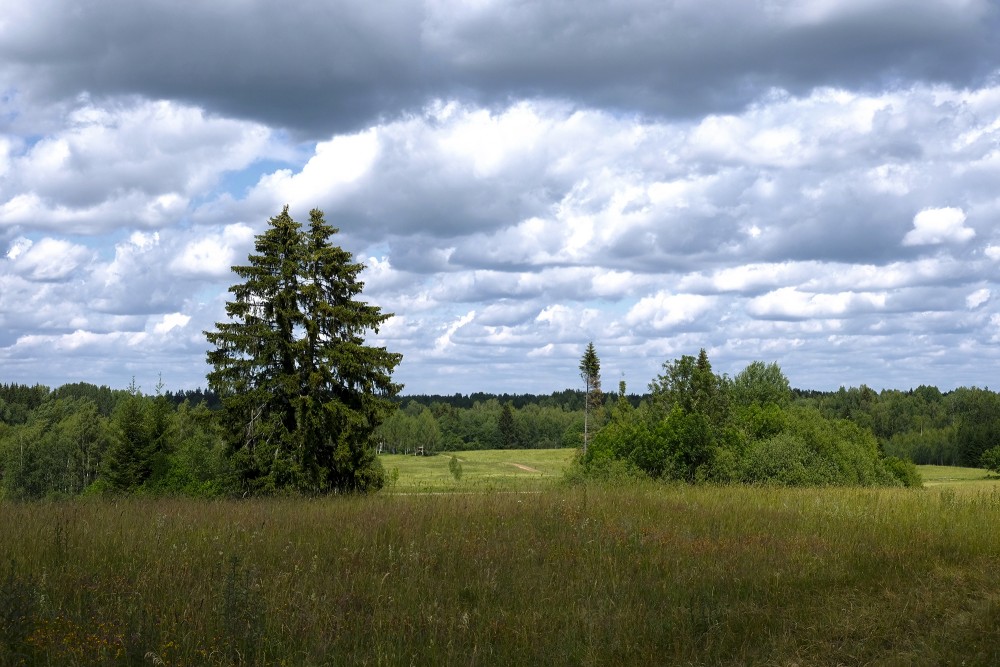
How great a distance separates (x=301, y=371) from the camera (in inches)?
1159

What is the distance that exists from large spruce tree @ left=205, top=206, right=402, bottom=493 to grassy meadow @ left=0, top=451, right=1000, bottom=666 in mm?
16422

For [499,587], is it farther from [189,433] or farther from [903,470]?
[189,433]

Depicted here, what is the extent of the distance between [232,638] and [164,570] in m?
2.33

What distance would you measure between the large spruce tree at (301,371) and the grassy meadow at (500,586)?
16.4 meters

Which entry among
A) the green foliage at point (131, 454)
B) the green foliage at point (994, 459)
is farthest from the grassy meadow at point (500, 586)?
the green foliage at point (994, 459)

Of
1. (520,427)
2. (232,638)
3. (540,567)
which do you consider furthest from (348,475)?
(520,427)

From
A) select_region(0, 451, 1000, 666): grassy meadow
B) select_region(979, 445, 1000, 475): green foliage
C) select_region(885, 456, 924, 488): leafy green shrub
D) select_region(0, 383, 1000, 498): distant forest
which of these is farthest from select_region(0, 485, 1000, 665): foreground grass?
select_region(979, 445, 1000, 475): green foliage

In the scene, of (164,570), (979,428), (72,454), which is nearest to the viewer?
(164,570)

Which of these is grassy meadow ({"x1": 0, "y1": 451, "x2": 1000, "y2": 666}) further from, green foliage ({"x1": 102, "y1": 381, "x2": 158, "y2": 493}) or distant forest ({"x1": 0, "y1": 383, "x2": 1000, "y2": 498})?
green foliage ({"x1": 102, "y1": 381, "x2": 158, "y2": 493})

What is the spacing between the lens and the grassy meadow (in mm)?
6371

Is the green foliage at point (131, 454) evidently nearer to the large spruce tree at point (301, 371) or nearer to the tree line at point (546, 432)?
the tree line at point (546, 432)

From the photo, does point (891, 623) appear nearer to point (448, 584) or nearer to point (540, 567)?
point (540, 567)

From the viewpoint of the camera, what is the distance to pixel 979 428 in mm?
134500

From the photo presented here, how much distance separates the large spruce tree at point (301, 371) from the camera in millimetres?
28781
